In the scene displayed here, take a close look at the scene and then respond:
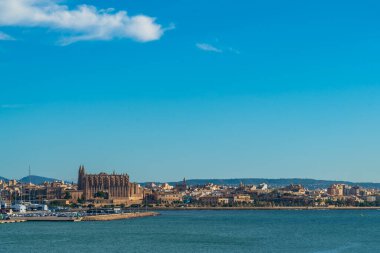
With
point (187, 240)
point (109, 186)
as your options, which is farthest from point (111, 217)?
point (109, 186)

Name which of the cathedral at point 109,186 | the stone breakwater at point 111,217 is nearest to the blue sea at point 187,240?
the stone breakwater at point 111,217

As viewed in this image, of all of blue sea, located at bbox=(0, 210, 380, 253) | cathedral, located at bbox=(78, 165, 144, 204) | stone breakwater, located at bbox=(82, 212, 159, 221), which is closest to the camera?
blue sea, located at bbox=(0, 210, 380, 253)

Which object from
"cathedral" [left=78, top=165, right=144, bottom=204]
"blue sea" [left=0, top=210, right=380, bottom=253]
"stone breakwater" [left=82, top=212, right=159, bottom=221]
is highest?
"cathedral" [left=78, top=165, right=144, bottom=204]

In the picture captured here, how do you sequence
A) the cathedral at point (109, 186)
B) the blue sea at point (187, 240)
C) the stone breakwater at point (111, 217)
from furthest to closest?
the cathedral at point (109, 186) → the stone breakwater at point (111, 217) → the blue sea at point (187, 240)

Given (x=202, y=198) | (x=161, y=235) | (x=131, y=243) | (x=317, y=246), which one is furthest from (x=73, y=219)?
(x=202, y=198)

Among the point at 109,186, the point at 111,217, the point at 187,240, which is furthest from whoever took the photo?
the point at 109,186

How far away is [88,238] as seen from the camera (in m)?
53.5

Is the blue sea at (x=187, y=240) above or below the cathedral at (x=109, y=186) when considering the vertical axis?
below

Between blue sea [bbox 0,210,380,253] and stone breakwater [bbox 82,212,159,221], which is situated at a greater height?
stone breakwater [bbox 82,212,159,221]

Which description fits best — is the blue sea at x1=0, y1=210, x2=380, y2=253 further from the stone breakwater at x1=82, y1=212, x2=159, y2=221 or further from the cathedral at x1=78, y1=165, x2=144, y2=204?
the cathedral at x1=78, y1=165, x2=144, y2=204

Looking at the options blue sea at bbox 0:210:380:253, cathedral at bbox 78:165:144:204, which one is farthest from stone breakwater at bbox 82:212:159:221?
cathedral at bbox 78:165:144:204

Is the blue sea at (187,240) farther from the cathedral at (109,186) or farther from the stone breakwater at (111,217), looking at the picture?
the cathedral at (109,186)

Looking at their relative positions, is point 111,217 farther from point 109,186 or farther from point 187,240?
point 109,186

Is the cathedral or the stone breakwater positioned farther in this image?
the cathedral
